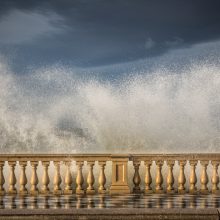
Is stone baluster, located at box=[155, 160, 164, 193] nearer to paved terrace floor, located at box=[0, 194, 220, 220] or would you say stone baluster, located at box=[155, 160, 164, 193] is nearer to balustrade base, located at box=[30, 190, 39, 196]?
paved terrace floor, located at box=[0, 194, 220, 220]

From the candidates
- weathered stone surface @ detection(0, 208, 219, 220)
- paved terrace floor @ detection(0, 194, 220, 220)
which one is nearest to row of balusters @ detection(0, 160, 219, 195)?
paved terrace floor @ detection(0, 194, 220, 220)

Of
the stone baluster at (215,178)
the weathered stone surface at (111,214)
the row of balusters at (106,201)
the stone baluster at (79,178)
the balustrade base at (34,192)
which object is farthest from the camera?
the stone baluster at (215,178)

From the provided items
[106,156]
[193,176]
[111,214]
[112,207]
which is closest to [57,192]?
[106,156]

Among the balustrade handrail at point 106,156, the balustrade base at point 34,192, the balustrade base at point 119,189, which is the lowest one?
the balustrade base at point 34,192

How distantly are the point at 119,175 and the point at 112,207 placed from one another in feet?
10.2

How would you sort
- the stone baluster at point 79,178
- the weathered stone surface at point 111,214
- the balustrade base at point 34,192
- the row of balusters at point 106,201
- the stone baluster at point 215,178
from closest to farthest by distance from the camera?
the weathered stone surface at point 111,214
the row of balusters at point 106,201
the balustrade base at point 34,192
the stone baluster at point 79,178
the stone baluster at point 215,178

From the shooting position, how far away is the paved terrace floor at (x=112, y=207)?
8.05 metres

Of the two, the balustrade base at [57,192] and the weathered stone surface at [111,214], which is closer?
the weathered stone surface at [111,214]

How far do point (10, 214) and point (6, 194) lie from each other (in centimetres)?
388

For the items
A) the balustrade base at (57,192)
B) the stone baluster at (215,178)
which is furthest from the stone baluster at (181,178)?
the balustrade base at (57,192)

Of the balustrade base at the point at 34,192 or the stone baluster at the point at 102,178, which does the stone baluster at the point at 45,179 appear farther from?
the stone baluster at the point at 102,178

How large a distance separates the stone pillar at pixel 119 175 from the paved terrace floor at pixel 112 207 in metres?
0.58

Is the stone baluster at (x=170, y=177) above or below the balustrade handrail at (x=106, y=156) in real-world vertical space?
below

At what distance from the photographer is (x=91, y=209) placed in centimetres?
830
